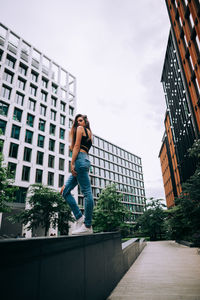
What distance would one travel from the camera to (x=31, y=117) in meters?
32.2

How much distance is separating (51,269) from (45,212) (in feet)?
71.4

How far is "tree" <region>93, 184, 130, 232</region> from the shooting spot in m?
33.8

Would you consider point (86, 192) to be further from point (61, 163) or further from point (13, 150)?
point (61, 163)

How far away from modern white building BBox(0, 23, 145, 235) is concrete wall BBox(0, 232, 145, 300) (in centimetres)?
2641

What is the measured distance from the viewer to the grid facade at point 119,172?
5872cm

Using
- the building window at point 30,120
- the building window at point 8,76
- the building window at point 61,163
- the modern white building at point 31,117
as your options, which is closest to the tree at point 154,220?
the modern white building at point 31,117

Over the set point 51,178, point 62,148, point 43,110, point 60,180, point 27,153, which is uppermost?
point 43,110

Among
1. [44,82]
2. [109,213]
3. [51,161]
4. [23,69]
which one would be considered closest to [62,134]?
[51,161]

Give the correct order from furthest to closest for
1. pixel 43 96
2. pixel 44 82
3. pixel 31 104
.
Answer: pixel 44 82, pixel 43 96, pixel 31 104

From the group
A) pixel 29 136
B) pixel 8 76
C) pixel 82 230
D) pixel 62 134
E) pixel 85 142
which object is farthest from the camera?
pixel 62 134

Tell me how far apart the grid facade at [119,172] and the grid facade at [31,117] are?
2381 centimetres

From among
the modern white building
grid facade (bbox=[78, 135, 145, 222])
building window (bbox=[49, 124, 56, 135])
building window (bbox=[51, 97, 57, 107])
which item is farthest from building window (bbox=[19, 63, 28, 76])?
grid facade (bbox=[78, 135, 145, 222])

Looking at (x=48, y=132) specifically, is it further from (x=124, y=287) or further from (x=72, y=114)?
(x=124, y=287)

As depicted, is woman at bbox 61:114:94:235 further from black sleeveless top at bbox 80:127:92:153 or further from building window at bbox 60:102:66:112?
building window at bbox 60:102:66:112
